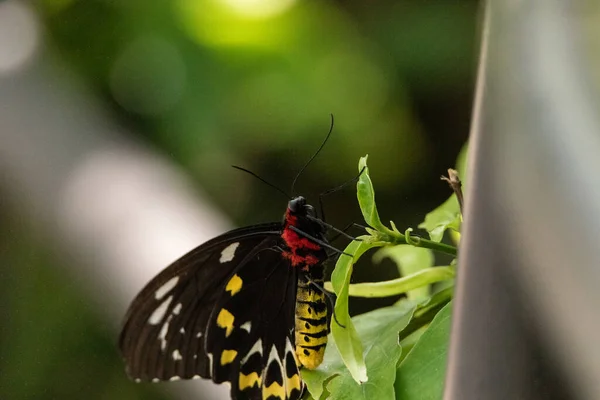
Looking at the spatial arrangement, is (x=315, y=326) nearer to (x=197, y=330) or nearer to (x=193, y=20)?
(x=197, y=330)

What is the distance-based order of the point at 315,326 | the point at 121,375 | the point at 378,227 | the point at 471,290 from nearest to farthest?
the point at 471,290, the point at 378,227, the point at 315,326, the point at 121,375

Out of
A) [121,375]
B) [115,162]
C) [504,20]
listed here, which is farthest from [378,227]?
[121,375]

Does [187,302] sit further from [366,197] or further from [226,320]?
[366,197]

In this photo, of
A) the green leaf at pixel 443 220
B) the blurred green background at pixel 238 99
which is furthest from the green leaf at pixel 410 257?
the blurred green background at pixel 238 99

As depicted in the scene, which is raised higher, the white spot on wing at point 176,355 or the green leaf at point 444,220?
the white spot on wing at point 176,355

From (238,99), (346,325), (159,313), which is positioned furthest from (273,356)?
(238,99)

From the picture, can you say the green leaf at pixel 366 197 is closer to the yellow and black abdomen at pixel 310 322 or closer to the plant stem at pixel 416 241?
the plant stem at pixel 416 241

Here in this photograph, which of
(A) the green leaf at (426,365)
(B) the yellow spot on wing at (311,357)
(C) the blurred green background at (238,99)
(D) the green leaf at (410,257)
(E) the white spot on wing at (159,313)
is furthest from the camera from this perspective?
(C) the blurred green background at (238,99)
